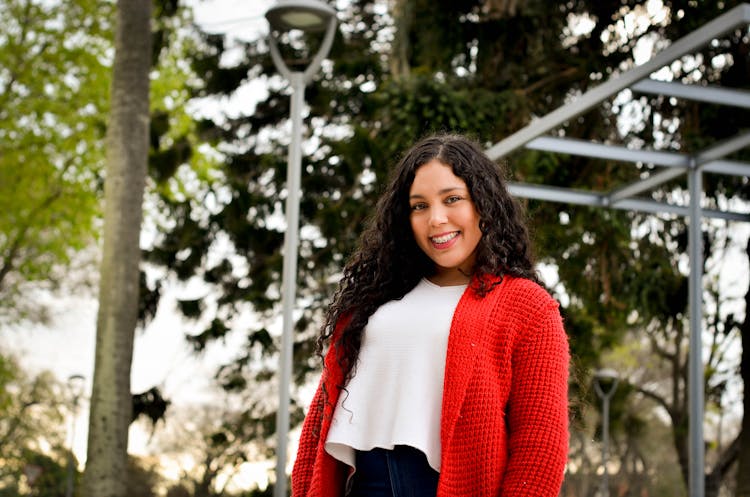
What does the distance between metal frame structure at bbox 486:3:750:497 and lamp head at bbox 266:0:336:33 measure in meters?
1.66

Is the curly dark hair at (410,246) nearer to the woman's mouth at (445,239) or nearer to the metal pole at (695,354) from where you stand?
the woman's mouth at (445,239)

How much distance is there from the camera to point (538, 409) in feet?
7.13

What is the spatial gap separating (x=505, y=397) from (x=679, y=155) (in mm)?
5067

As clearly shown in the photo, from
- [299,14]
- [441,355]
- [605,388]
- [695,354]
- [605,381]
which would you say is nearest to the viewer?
[441,355]

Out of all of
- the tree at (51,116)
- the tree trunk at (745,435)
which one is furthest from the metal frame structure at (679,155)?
the tree at (51,116)

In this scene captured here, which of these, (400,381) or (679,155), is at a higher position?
(679,155)

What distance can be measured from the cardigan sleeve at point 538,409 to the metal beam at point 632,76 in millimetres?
2502

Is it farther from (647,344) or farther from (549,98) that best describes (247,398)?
(647,344)

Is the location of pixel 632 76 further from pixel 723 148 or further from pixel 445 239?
pixel 445 239

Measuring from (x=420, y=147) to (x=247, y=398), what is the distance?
13.3 meters

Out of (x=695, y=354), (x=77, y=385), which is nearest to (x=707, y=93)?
(x=695, y=354)

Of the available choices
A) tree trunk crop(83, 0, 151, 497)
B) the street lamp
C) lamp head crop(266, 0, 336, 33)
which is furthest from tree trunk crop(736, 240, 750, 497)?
the street lamp

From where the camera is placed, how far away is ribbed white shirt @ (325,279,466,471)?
2291 millimetres

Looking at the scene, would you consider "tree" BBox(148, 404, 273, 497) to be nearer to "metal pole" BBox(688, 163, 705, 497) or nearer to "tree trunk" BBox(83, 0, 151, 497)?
"tree trunk" BBox(83, 0, 151, 497)
